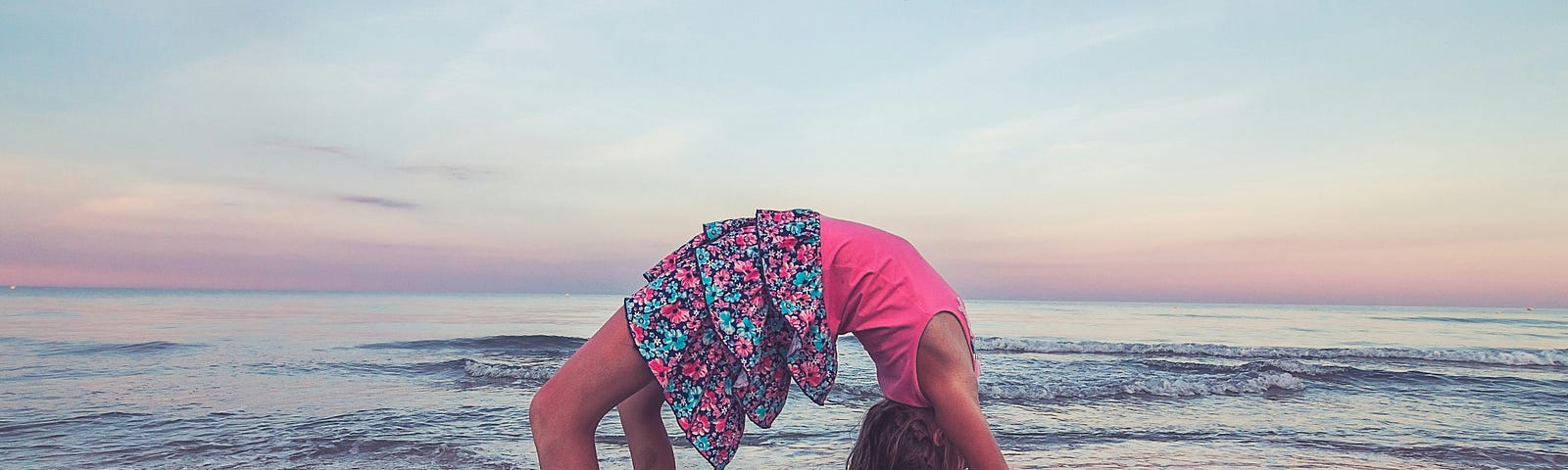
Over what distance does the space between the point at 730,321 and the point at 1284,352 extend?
1433 cm

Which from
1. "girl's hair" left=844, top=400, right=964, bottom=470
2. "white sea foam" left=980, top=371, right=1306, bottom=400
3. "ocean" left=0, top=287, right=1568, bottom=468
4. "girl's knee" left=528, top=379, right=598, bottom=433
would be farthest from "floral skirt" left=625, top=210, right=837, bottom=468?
"white sea foam" left=980, top=371, right=1306, bottom=400

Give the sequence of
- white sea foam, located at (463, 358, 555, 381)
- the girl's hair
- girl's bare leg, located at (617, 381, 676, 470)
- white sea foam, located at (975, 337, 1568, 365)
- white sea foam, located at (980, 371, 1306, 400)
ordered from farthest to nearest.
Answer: white sea foam, located at (975, 337, 1568, 365) < white sea foam, located at (463, 358, 555, 381) < white sea foam, located at (980, 371, 1306, 400) < girl's bare leg, located at (617, 381, 676, 470) < the girl's hair

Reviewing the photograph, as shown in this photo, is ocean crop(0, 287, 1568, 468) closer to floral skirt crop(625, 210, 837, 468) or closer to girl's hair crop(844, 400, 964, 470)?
girl's hair crop(844, 400, 964, 470)

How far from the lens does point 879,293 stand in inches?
84.2

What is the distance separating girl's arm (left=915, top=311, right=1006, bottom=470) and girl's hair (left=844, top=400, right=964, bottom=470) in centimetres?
20

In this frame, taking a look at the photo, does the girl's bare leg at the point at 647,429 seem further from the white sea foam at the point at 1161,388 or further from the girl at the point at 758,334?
the white sea foam at the point at 1161,388

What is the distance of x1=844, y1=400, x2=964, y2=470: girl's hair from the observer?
2410 millimetres

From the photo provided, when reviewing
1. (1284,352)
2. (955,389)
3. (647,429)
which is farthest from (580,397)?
(1284,352)

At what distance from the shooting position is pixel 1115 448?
223 inches

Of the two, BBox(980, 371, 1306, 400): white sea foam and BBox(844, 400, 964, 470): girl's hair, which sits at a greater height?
BBox(844, 400, 964, 470): girl's hair

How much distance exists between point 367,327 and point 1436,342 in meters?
19.8

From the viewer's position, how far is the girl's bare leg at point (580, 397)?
2.05 metres

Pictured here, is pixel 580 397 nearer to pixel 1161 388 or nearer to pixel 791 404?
pixel 791 404

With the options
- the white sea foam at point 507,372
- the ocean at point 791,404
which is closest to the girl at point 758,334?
the ocean at point 791,404
